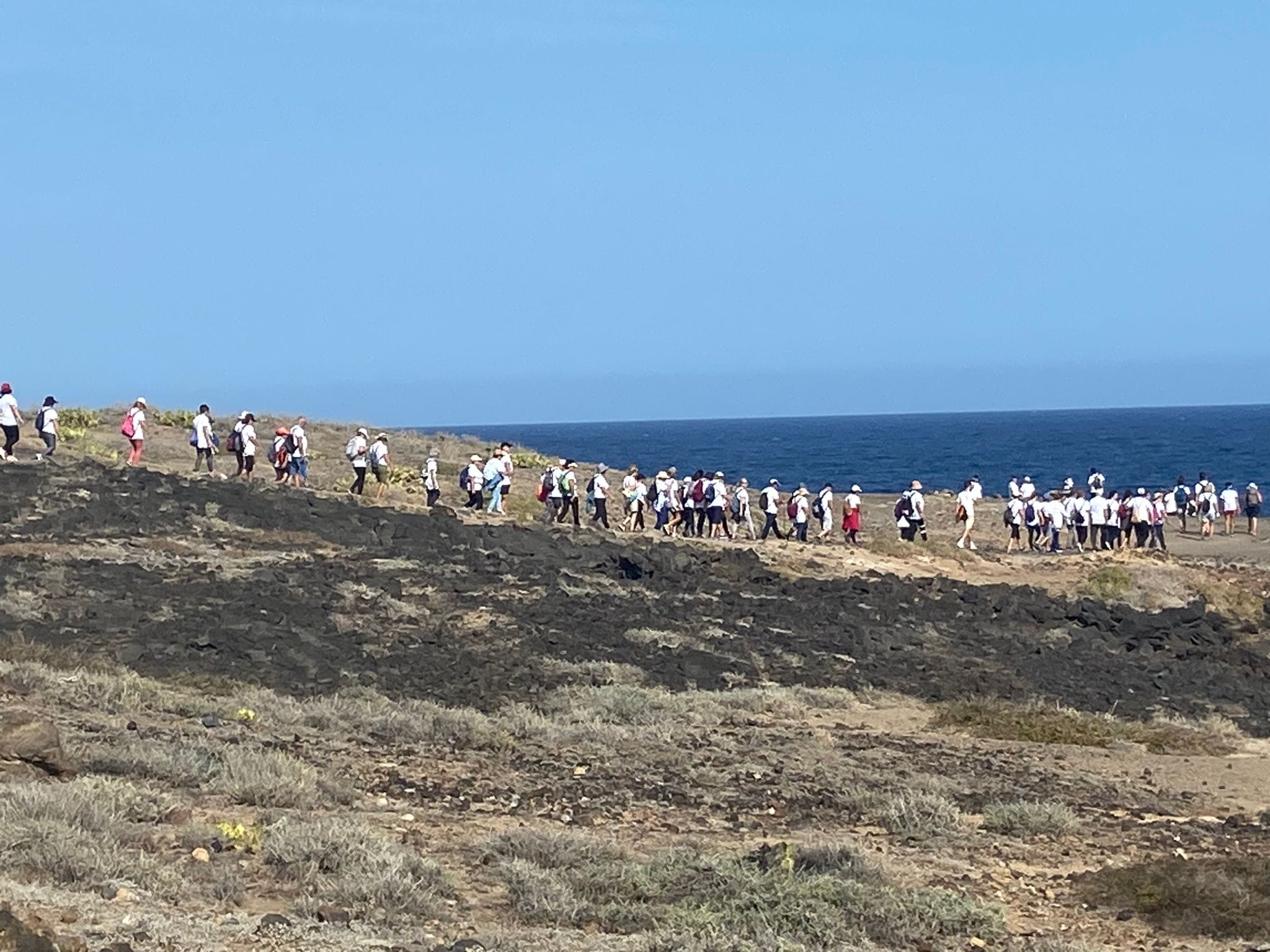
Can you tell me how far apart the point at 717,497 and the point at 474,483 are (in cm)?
494

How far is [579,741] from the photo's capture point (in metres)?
14.9

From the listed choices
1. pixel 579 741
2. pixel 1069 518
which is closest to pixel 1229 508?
pixel 1069 518

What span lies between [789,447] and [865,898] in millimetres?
131598

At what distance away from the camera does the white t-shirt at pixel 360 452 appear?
3284cm

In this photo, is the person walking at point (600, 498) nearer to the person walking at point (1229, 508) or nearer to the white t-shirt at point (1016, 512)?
the white t-shirt at point (1016, 512)

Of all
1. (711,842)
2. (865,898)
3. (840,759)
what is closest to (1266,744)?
(840,759)

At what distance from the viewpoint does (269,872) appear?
29.3ft

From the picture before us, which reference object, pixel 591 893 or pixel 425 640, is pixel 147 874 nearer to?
pixel 591 893

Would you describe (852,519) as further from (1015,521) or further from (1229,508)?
(1229,508)

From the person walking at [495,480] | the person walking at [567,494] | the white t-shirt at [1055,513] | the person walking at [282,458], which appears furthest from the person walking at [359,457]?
the white t-shirt at [1055,513]

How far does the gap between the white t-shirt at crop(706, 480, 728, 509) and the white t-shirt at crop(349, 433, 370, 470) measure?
6944 millimetres

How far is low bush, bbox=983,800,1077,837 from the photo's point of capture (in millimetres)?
11891

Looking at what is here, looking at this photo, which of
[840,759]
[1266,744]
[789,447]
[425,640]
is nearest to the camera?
[840,759]

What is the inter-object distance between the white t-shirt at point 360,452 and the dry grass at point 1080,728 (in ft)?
55.0
